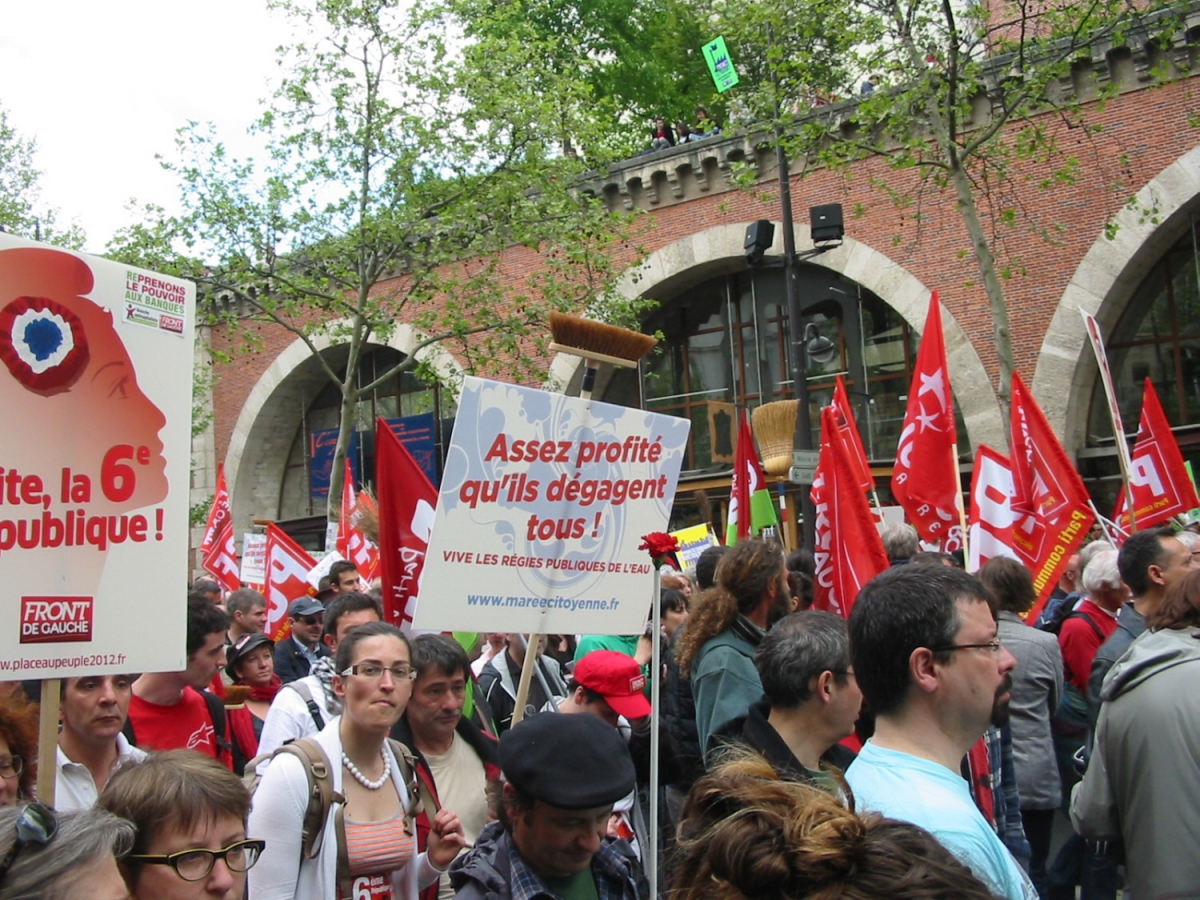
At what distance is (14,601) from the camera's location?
3.19 metres

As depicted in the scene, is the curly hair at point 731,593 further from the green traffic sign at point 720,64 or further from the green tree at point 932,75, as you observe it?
the green traffic sign at point 720,64

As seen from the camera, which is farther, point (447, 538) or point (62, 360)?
point (447, 538)

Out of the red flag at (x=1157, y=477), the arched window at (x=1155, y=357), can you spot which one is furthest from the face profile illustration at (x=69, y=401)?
the arched window at (x=1155, y=357)

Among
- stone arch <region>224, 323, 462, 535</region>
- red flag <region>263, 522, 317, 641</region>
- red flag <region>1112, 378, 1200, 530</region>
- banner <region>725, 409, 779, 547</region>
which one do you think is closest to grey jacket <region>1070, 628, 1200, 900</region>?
red flag <region>1112, 378, 1200, 530</region>

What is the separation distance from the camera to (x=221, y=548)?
1300 cm

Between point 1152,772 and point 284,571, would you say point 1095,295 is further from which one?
point 1152,772

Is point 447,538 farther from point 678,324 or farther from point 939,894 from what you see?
point 678,324

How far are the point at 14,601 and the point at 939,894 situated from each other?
2.62 m

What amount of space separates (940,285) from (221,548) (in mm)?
11959

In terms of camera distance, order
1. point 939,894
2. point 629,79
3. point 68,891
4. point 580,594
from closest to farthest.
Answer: point 939,894
point 68,891
point 580,594
point 629,79

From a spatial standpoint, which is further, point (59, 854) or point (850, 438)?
point (850, 438)

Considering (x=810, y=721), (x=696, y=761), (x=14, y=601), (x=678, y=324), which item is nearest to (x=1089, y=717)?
(x=696, y=761)


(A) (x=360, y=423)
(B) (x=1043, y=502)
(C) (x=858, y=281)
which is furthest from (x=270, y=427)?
(B) (x=1043, y=502)

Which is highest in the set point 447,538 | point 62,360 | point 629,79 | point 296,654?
point 629,79
